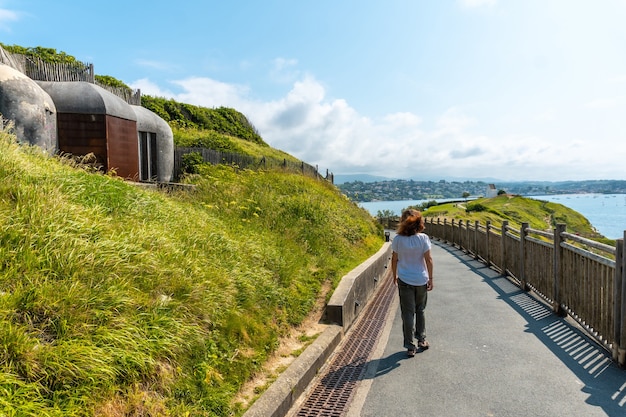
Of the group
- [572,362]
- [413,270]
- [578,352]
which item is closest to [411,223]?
[413,270]

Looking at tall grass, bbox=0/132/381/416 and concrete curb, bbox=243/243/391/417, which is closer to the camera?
tall grass, bbox=0/132/381/416

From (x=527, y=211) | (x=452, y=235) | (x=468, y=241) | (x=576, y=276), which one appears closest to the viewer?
(x=576, y=276)

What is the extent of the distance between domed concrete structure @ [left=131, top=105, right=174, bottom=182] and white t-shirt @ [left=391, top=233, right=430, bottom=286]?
41.0 feet

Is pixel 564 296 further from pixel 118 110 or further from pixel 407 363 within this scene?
pixel 118 110

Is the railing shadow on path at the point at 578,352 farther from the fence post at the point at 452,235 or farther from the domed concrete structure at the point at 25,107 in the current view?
the fence post at the point at 452,235

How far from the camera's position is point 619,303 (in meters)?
5.04

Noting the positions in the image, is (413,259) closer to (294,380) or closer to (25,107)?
(294,380)

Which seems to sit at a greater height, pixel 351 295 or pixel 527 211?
pixel 351 295

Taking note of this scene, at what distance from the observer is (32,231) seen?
4.09 meters

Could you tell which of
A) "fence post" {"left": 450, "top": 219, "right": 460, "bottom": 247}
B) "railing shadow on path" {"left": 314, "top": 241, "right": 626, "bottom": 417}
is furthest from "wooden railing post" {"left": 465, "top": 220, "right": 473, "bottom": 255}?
"railing shadow on path" {"left": 314, "top": 241, "right": 626, "bottom": 417}

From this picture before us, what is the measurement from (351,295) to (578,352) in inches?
130

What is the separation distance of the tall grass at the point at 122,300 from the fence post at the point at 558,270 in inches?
162

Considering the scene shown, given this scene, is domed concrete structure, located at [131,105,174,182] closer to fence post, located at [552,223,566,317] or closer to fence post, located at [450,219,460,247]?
fence post, located at [552,223,566,317]

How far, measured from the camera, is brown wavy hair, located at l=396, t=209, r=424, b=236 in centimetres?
581
